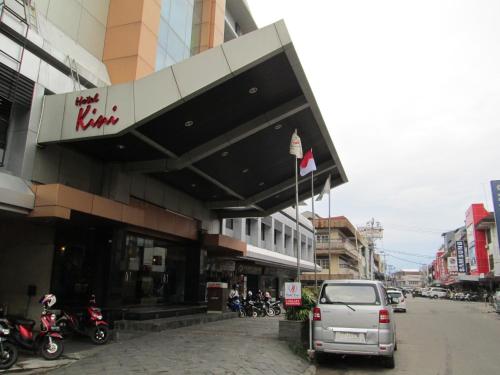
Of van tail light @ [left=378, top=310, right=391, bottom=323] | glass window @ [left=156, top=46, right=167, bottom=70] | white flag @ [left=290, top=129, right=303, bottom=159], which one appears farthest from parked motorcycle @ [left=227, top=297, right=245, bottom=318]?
van tail light @ [left=378, top=310, right=391, bottom=323]

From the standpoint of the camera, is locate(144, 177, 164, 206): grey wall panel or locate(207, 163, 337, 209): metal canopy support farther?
locate(207, 163, 337, 209): metal canopy support

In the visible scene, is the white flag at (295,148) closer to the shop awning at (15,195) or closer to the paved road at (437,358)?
the paved road at (437,358)

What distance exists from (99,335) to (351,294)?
22.0 ft

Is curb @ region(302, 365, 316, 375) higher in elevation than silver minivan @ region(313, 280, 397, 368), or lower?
lower

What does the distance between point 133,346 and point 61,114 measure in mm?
6460

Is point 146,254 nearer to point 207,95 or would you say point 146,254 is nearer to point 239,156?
point 239,156

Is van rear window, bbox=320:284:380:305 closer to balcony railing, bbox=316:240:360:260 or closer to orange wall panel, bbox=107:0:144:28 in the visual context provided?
orange wall panel, bbox=107:0:144:28

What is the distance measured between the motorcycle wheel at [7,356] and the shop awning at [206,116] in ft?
17.6

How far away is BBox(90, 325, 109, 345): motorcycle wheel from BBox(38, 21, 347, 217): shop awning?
506cm

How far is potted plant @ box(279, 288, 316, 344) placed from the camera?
39.0ft

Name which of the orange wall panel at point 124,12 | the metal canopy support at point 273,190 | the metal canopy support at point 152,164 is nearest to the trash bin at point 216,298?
the metal canopy support at point 273,190

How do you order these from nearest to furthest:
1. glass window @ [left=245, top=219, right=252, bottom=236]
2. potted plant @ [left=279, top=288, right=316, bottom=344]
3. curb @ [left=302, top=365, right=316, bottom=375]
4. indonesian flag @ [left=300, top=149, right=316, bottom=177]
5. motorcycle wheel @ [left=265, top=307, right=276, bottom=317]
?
1. curb @ [left=302, top=365, right=316, bottom=375]
2. potted plant @ [left=279, top=288, right=316, bottom=344]
3. indonesian flag @ [left=300, top=149, right=316, bottom=177]
4. motorcycle wheel @ [left=265, top=307, right=276, bottom=317]
5. glass window @ [left=245, top=219, right=252, bottom=236]

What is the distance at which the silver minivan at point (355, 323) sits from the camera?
8836mm

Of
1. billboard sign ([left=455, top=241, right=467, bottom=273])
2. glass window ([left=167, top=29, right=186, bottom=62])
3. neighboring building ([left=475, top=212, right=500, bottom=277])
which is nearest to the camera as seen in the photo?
glass window ([left=167, top=29, right=186, bottom=62])
